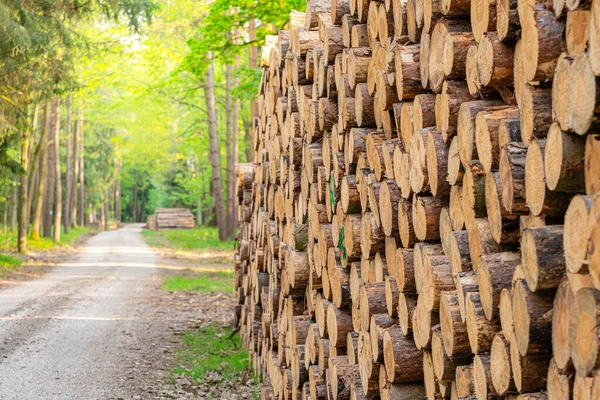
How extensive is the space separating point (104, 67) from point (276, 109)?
21.9m

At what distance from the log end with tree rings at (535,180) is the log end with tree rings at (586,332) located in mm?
343

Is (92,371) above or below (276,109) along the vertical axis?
below

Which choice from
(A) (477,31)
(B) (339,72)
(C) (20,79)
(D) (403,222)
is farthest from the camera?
(C) (20,79)

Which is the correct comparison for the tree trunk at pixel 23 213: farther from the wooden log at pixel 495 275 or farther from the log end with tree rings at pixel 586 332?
the log end with tree rings at pixel 586 332

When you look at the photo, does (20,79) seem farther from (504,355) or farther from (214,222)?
(214,222)

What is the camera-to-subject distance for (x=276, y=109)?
663cm

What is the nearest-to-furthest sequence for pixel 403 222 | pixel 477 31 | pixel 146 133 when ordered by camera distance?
pixel 477 31 < pixel 403 222 < pixel 146 133

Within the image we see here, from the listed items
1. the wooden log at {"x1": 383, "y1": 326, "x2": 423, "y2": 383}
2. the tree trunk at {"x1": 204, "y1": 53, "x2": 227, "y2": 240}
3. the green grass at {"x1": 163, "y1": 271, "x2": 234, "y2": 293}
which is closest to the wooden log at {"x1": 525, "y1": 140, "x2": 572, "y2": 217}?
the wooden log at {"x1": 383, "y1": 326, "x2": 423, "y2": 383}

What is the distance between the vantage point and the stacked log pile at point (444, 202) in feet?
6.32

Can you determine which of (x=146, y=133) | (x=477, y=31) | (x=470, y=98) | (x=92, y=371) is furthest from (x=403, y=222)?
(x=146, y=133)

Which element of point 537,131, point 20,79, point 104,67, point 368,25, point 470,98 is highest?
point 104,67

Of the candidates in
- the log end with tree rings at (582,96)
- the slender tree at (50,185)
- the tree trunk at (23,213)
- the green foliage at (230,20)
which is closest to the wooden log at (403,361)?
the log end with tree rings at (582,96)

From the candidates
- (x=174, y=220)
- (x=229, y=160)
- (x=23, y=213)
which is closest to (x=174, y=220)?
(x=174, y=220)

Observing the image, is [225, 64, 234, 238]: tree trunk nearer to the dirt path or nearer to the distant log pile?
the dirt path
